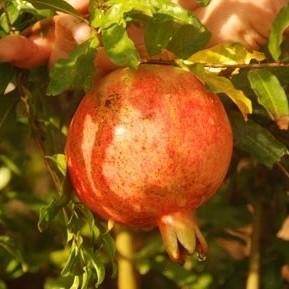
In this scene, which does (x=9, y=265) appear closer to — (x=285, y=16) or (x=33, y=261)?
(x=33, y=261)

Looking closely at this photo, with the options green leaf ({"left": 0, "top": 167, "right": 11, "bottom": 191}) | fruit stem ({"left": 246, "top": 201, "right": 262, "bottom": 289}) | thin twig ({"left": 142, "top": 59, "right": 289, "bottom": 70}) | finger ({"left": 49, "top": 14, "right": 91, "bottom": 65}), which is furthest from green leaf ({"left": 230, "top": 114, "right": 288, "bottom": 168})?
green leaf ({"left": 0, "top": 167, "right": 11, "bottom": 191})

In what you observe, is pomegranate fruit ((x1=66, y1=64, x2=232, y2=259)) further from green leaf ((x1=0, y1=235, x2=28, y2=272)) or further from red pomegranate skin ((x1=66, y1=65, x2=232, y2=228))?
green leaf ((x1=0, y1=235, x2=28, y2=272))

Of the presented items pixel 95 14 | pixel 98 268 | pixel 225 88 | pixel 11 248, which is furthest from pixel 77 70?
pixel 11 248

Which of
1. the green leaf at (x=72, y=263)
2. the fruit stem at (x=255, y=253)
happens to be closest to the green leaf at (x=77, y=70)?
the green leaf at (x=72, y=263)

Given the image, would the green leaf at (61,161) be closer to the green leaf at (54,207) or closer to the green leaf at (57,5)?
the green leaf at (54,207)

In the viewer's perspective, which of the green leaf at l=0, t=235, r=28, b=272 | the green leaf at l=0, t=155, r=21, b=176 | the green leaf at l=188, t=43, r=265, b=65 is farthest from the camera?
the green leaf at l=0, t=155, r=21, b=176

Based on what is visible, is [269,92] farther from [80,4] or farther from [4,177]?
[4,177]
